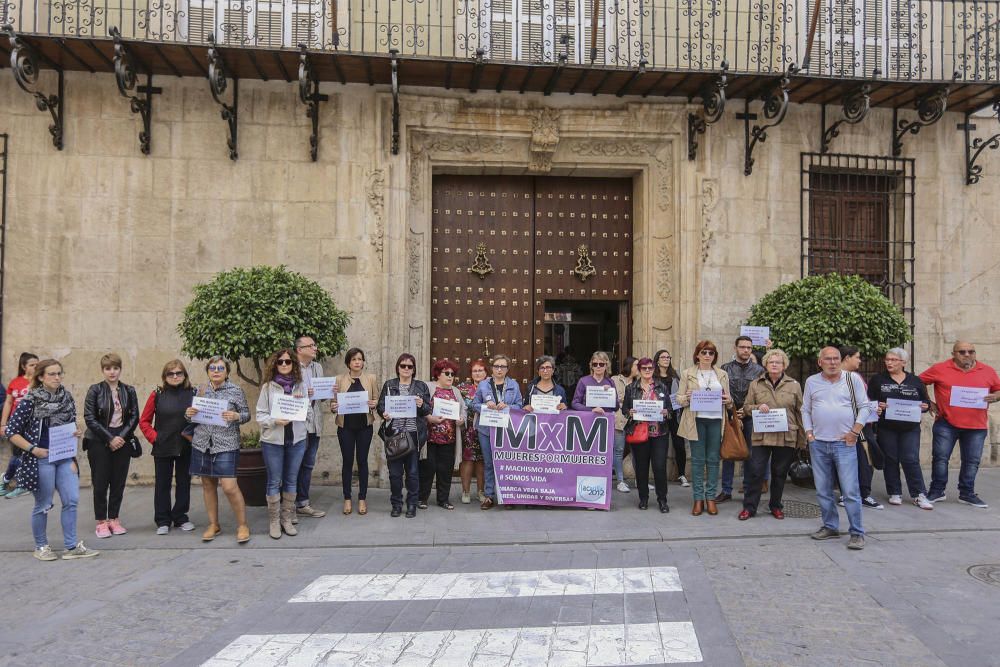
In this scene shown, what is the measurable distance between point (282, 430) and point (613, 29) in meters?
7.11

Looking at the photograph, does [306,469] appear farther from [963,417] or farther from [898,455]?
[963,417]

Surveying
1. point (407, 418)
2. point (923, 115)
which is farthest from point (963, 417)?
point (407, 418)

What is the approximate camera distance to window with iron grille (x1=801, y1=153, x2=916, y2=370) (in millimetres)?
10367

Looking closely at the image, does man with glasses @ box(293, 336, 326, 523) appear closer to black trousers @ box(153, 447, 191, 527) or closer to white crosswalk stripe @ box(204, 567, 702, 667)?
black trousers @ box(153, 447, 191, 527)

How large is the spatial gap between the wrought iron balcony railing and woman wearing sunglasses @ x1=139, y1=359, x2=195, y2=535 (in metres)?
4.56

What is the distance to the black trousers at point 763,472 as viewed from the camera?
7395 mm

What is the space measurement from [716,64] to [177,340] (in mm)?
8276

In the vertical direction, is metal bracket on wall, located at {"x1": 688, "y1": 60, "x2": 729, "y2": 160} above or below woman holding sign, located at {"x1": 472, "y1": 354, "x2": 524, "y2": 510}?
above

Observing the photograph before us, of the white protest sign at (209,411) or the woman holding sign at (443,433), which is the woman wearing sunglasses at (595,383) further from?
the white protest sign at (209,411)

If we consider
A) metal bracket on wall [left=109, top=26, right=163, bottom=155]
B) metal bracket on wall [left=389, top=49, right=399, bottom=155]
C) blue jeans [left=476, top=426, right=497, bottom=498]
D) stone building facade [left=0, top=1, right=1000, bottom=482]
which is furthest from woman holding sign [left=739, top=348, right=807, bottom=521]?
metal bracket on wall [left=109, top=26, right=163, bottom=155]

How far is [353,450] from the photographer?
25.3 ft

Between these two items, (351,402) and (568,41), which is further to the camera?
(568,41)

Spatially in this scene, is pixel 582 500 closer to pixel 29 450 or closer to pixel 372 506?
pixel 372 506

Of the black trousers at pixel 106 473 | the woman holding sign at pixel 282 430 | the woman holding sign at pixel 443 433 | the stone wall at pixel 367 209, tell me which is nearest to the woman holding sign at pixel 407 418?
the woman holding sign at pixel 443 433
